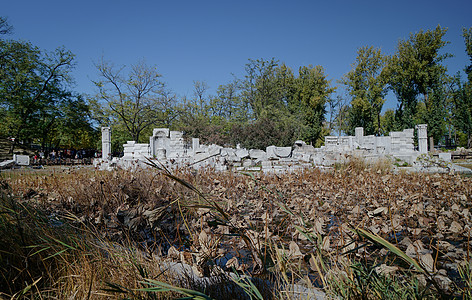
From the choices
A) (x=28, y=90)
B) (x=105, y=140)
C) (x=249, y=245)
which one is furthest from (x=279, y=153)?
(x=28, y=90)

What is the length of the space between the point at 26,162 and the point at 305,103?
34277 mm

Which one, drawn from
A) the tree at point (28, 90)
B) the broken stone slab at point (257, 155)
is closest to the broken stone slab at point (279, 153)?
the broken stone slab at point (257, 155)

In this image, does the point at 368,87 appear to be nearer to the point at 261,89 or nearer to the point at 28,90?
the point at 261,89

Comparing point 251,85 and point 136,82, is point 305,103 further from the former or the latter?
point 136,82

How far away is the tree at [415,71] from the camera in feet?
105

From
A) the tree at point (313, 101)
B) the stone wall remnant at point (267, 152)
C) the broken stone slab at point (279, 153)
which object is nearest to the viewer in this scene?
the stone wall remnant at point (267, 152)

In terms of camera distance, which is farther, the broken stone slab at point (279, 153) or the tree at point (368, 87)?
→ the tree at point (368, 87)

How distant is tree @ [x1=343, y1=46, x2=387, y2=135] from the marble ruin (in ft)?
46.3

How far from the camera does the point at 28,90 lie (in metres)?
25.5

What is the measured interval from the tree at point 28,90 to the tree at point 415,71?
39102 millimetres

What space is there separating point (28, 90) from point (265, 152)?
24638mm

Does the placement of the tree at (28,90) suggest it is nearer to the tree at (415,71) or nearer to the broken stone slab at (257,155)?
the broken stone slab at (257,155)

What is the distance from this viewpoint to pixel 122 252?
6.73 feet

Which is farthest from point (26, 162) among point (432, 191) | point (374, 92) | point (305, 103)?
point (374, 92)
